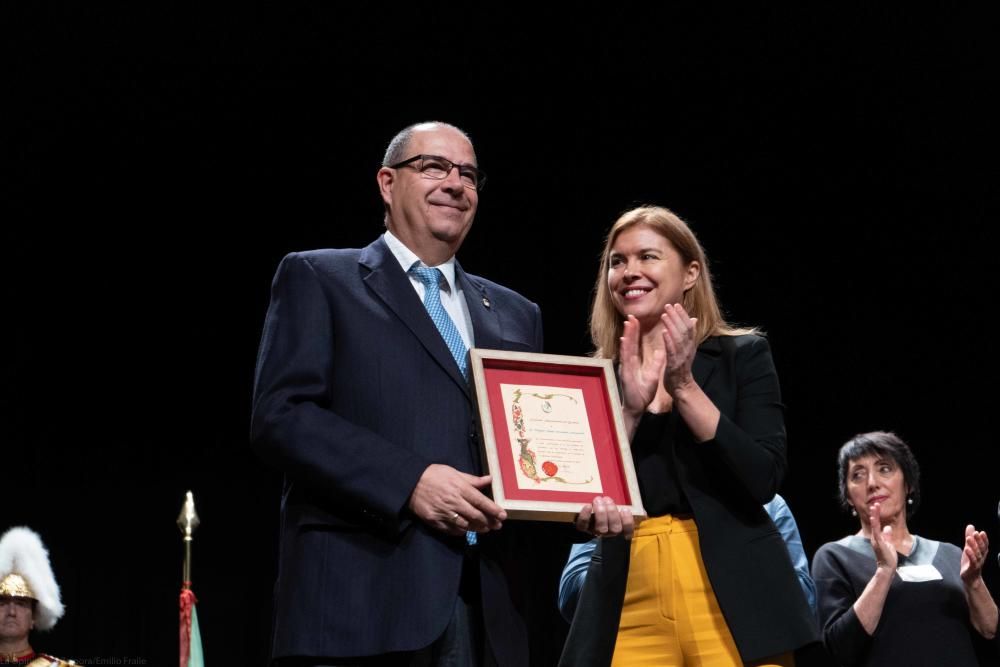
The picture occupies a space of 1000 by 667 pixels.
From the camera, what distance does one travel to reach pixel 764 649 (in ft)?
6.44

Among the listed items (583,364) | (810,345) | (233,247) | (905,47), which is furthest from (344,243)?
(583,364)

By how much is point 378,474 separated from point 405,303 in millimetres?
327

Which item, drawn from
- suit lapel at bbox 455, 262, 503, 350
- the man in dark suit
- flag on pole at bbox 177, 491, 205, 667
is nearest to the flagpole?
flag on pole at bbox 177, 491, 205, 667

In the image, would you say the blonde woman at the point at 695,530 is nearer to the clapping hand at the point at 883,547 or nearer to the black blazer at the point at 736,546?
the black blazer at the point at 736,546

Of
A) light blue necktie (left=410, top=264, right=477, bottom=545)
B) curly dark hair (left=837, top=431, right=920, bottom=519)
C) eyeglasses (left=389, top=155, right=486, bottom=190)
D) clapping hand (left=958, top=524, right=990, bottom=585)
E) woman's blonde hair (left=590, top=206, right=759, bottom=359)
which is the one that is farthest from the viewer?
curly dark hair (left=837, top=431, right=920, bottom=519)

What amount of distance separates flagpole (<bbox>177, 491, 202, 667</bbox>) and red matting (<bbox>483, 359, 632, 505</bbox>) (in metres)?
2.45

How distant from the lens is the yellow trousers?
2.00 meters

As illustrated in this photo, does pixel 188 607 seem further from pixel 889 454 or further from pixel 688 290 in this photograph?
pixel 688 290

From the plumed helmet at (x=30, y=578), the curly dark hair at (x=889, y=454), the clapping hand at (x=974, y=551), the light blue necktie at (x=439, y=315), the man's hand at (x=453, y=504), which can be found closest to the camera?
the man's hand at (x=453, y=504)

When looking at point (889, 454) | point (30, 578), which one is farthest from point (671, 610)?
point (30, 578)

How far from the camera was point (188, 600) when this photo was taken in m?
4.31

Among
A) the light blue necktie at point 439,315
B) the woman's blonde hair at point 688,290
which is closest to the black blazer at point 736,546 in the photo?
A: the woman's blonde hair at point 688,290

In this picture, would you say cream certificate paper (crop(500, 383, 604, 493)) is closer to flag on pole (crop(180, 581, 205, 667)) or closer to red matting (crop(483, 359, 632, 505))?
red matting (crop(483, 359, 632, 505))

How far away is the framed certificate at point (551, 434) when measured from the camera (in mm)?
1839
